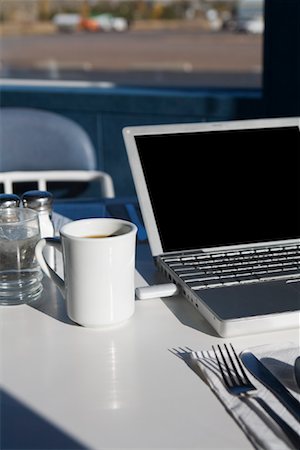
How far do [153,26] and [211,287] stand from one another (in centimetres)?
1837

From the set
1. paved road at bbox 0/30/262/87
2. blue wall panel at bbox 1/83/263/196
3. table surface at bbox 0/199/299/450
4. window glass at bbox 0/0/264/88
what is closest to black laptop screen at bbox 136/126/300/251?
table surface at bbox 0/199/299/450

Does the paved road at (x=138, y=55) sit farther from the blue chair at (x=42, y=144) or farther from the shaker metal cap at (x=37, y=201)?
the shaker metal cap at (x=37, y=201)

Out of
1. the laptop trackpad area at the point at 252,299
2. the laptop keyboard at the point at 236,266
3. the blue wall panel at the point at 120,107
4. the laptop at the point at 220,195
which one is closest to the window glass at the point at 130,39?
the blue wall panel at the point at 120,107

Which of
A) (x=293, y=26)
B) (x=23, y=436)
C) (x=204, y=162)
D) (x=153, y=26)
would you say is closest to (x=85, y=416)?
(x=23, y=436)

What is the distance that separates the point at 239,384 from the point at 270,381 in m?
0.03

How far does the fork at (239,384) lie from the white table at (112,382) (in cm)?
2

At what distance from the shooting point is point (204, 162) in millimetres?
890

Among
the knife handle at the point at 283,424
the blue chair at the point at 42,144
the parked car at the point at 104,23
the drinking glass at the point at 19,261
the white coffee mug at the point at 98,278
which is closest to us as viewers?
the knife handle at the point at 283,424

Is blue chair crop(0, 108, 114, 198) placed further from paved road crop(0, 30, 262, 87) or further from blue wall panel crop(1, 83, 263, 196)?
paved road crop(0, 30, 262, 87)

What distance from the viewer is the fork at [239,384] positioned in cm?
51

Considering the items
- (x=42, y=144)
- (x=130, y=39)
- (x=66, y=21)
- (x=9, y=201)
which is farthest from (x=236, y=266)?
(x=130, y=39)

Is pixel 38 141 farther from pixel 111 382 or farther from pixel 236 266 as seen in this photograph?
pixel 111 382

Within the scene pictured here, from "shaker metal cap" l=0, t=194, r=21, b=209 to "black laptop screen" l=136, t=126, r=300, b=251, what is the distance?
18cm

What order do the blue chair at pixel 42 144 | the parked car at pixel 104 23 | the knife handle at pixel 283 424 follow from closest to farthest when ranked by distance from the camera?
the knife handle at pixel 283 424, the blue chair at pixel 42 144, the parked car at pixel 104 23
